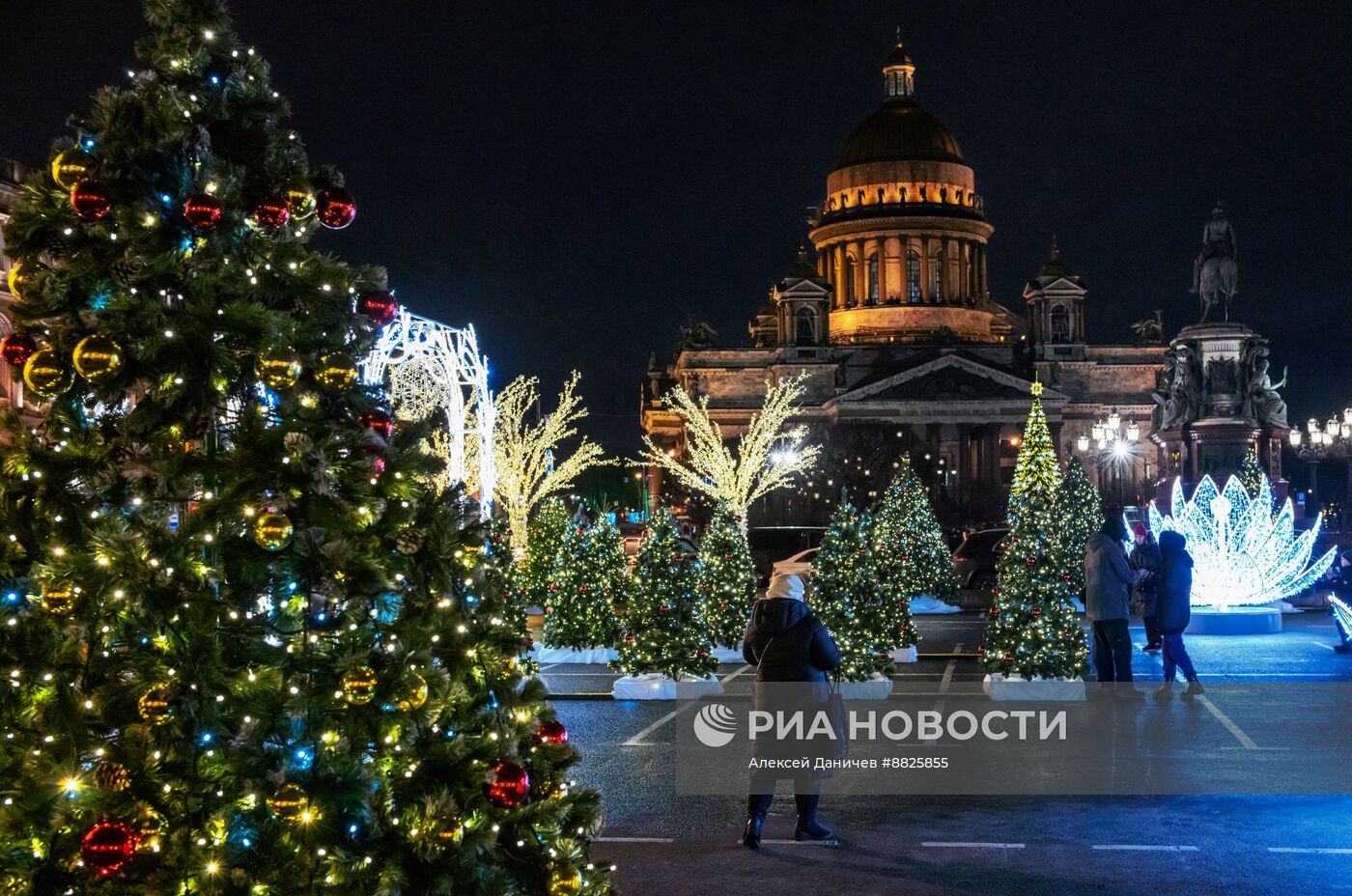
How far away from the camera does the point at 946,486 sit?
3118 inches

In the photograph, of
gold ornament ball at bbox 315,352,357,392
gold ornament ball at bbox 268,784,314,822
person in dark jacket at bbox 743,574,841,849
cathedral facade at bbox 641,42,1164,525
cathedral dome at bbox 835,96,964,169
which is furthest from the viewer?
cathedral dome at bbox 835,96,964,169

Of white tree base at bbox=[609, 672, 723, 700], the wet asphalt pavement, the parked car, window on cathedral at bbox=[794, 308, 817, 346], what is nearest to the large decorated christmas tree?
the wet asphalt pavement

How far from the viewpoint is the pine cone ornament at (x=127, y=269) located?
16.3ft

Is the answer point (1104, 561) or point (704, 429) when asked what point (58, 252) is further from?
point (704, 429)

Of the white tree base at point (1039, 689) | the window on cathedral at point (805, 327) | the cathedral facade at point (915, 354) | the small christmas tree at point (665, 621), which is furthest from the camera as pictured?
the window on cathedral at point (805, 327)

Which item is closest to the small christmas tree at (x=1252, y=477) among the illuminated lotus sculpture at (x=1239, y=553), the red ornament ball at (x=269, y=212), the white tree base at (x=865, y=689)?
the illuminated lotus sculpture at (x=1239, y=553)

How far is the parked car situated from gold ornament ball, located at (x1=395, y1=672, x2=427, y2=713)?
30.6 metres

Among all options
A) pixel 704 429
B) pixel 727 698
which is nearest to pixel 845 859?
pixel 727 698

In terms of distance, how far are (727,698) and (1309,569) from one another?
642 inches

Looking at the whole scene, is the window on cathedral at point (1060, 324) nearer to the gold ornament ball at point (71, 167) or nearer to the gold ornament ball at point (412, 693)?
the gold ornament ball at point (412, 693)

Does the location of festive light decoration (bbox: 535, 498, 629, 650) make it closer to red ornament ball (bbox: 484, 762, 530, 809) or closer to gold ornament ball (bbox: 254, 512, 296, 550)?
red ornament ball (bbox: 484, 762, 530, 809)

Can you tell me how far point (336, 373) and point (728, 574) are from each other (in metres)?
16.7

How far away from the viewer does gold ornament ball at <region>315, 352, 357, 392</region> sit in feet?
16.7

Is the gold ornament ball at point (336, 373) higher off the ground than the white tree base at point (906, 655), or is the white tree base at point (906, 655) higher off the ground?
the gold ornament ball at point (336, 373)
